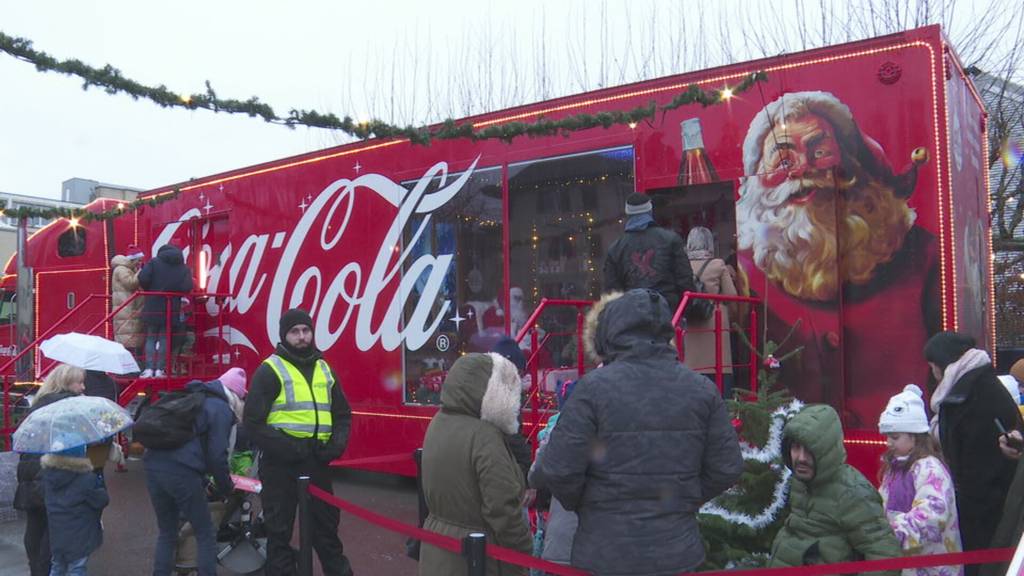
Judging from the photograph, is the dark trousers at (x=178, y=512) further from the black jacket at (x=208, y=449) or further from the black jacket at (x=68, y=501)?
the black jacket at (x=68, y=501)

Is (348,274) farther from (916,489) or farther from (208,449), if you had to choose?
(916,489)

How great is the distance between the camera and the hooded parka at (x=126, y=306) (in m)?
10.2

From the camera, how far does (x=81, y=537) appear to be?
5.18m

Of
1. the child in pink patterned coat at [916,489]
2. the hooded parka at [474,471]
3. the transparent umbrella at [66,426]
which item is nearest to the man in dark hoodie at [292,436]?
the transparent umbrella at [66,426]

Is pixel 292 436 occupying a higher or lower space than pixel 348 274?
lower

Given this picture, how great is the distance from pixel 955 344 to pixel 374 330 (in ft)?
18.0

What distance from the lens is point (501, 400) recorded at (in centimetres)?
361

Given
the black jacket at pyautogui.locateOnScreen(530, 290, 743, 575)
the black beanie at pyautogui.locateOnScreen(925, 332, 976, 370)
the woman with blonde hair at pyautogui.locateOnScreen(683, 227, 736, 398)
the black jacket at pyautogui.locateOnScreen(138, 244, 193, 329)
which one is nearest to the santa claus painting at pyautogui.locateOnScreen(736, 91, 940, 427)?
the woman with blonde hair at pyautogui.locateOnScreen(683, 227, 736, 398)

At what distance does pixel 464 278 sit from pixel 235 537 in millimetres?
2925

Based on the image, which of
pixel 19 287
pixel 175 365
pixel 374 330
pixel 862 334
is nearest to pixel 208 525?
pixel 374 330

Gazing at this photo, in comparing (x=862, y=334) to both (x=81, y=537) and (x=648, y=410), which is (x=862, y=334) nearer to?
(x=648, y=410)

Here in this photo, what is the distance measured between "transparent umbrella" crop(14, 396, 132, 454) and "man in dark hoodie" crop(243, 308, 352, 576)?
907mm

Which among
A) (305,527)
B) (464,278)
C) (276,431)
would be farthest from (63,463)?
(464,278)

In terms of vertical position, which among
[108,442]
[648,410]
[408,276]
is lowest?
[108,442]
